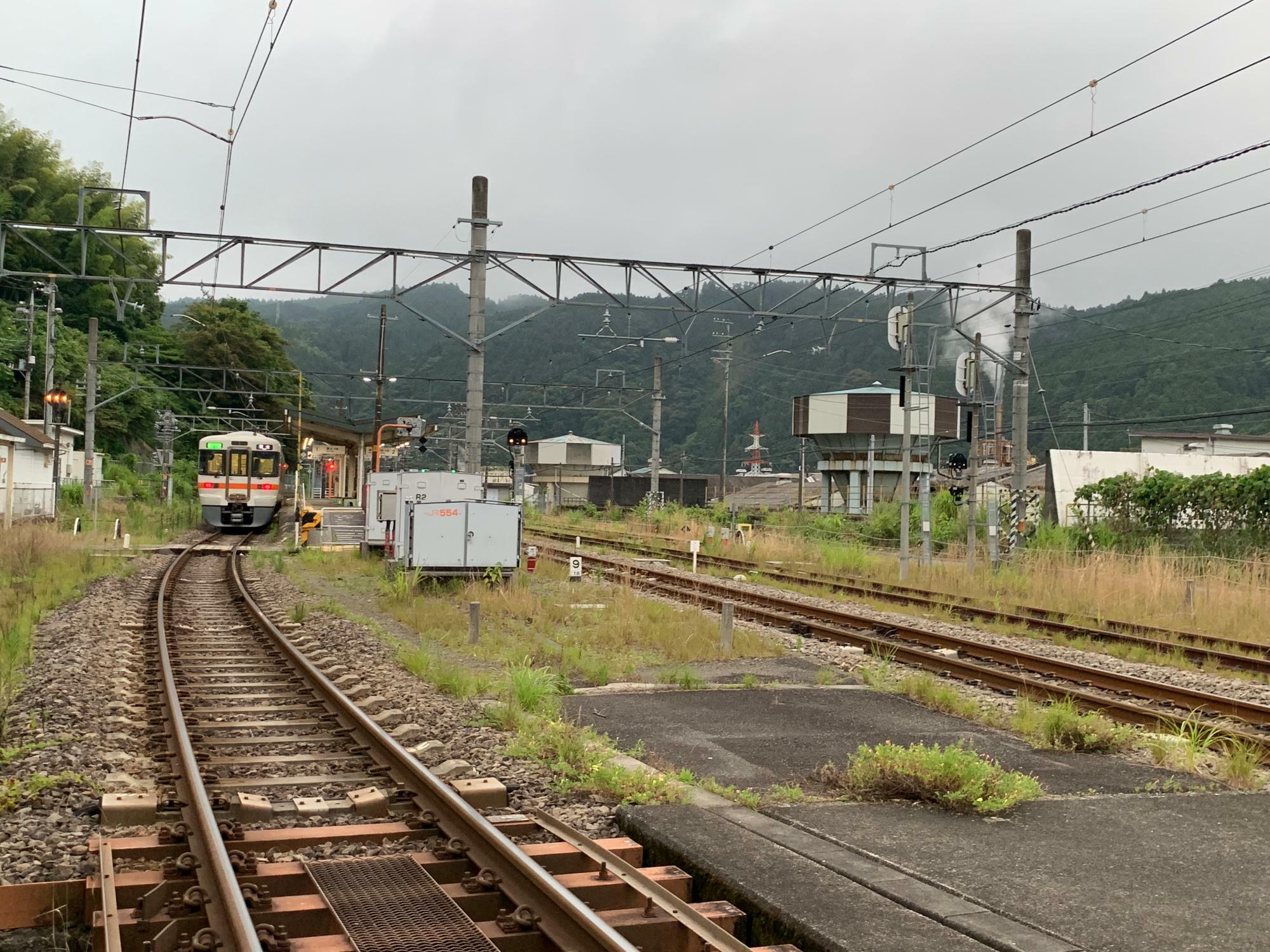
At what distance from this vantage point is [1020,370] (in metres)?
25.3

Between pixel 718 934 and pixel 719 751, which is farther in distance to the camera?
pixel 719 751

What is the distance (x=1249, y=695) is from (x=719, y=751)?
6.78m

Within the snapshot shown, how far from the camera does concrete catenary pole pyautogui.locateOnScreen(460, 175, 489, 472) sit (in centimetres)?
2331

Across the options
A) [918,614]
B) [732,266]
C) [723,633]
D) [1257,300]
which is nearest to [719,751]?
[723,633]

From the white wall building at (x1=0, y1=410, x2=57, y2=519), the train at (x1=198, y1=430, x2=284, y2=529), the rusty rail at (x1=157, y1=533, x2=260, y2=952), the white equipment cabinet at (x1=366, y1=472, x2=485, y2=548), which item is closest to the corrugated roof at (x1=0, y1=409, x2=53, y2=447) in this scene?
the white wall building at (x1=0, y1=410, x2=57, y2=519)

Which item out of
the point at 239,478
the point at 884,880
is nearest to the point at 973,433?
the point at 884,880

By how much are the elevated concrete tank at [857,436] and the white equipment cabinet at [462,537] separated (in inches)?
1483

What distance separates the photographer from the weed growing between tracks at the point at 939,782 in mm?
6809

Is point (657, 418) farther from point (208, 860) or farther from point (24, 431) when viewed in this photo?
point (208, 860)

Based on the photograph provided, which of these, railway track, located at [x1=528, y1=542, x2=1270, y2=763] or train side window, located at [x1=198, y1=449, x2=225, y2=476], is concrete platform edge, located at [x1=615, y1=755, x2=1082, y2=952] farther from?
train side window, located at [x1=198, y1=449, x2=225, y2=476]

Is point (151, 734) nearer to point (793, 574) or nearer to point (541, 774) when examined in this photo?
point (541, 774)

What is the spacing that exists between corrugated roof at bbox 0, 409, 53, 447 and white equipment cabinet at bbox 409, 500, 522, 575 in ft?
60.1

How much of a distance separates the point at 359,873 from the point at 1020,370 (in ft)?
74.1

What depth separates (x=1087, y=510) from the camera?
30.2 metres
